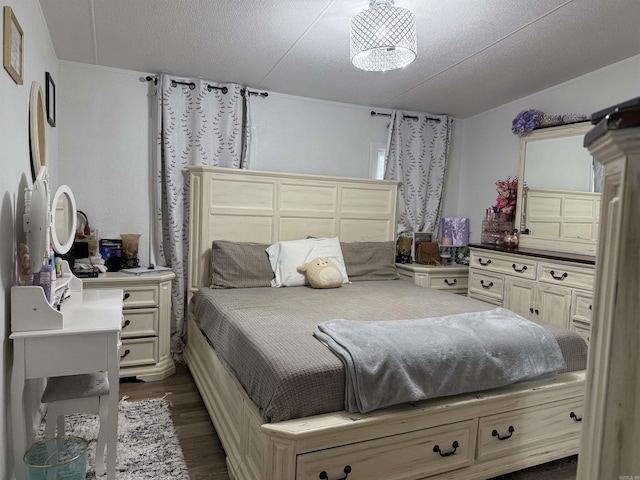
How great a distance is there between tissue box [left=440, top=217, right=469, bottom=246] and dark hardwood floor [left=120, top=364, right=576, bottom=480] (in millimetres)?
2534

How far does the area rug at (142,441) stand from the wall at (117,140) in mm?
1329

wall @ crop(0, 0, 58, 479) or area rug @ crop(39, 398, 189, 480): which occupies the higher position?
wall @ crop(0, 0, 58, 479)

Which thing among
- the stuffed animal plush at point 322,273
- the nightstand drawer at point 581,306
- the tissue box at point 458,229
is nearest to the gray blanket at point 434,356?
the nightstand drawer at point 581,306

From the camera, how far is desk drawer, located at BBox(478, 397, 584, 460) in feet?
6.45

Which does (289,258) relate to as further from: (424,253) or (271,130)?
(424,253)

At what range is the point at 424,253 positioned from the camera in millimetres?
4250

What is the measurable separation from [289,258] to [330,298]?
636mm

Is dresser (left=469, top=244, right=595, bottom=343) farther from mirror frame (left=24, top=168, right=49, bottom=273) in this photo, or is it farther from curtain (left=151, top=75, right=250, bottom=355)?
mirror frame (left=24, top=168, right=49, bottom=273)

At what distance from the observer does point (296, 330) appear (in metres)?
2.09

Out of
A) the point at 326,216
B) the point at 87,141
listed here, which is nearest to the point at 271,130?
the point at 326,216

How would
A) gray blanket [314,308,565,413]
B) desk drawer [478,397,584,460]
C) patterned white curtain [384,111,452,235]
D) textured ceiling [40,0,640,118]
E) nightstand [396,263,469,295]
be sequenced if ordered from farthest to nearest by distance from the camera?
patterned white curtain [384,111,452,235] → nightstand [396,263,469,295] → textured ceiling [40,0,640,118] → desk drawer [478,397,584,460] → gray blanket [314,308,565,413]

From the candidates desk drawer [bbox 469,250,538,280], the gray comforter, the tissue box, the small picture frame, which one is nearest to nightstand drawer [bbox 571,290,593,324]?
desk drawer [bbox 469,250,538,280]

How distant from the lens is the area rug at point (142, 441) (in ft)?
6.59

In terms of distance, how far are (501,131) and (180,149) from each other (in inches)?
115
